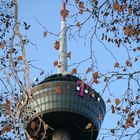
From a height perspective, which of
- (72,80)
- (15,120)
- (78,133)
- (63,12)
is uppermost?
(72,80)

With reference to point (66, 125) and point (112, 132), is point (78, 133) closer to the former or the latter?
point (66, 125)

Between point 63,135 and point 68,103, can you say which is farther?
point 63,135

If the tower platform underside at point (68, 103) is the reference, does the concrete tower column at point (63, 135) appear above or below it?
below

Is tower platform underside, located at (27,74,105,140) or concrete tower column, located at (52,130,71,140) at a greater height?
tower platform underside, located at (27,74,105,140)

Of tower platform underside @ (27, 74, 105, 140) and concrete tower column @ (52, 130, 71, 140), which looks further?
concrete tower column @ (52, 130, 71, 140)

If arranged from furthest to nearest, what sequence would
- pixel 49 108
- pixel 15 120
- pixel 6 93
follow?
pixel 49 108, pixel 6 93, pixel 15 120

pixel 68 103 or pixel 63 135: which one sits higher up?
pixel 68 103

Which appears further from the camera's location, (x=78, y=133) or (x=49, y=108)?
(x=78, y=133)

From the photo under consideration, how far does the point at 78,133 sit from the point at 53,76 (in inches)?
464

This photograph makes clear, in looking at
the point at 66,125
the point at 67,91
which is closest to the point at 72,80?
the point at 67,91

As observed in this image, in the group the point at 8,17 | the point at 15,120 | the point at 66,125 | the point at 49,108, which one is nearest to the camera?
the point at 15,120

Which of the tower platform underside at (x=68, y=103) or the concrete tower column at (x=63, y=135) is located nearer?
the tower platform underside at (x=68, y=103)

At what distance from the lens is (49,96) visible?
77000 millimetres

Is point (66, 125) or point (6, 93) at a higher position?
point (66, 125)
